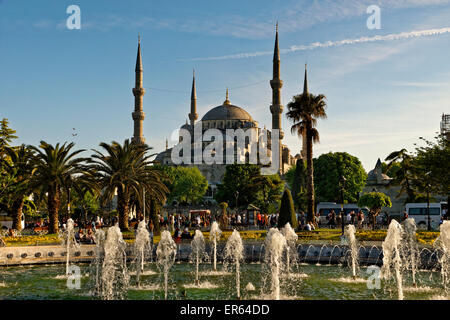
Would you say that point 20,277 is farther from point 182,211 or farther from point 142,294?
point 182,211

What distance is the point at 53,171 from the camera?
2217 centimetres

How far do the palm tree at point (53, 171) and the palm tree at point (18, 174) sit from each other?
568 mm

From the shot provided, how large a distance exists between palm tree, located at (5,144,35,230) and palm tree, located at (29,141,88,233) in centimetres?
57

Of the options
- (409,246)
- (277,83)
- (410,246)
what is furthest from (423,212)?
(277,83)

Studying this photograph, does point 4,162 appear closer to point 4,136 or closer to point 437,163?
point 4,136

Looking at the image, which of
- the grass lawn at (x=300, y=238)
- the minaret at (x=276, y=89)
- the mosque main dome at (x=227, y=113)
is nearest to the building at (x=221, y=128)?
the mosque main dome at (x=227, y=113)

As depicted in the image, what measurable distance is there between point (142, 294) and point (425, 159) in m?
18.2

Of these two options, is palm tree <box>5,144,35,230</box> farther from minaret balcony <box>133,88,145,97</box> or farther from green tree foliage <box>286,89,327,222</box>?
minaret balcony <box>133,88,145,97</box>

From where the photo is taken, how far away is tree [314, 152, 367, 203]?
4712 centimetres

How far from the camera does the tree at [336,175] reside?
4712cm

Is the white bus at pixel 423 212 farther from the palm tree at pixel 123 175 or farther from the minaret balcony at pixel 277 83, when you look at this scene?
the minaret balcony at pixel 277 83

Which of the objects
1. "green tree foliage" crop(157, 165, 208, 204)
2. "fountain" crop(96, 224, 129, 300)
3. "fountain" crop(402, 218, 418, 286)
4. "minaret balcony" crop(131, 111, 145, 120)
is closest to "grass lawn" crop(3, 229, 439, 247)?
"fountain" crop(402, 218, 418, 286)

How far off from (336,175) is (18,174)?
107ft

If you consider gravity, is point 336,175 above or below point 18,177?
above
